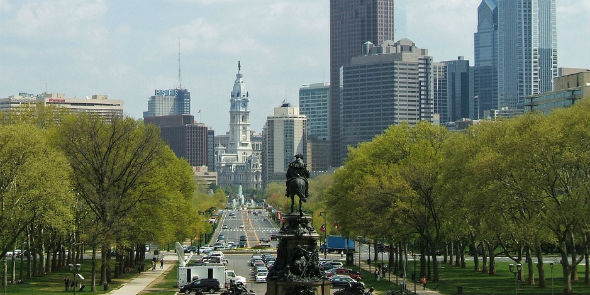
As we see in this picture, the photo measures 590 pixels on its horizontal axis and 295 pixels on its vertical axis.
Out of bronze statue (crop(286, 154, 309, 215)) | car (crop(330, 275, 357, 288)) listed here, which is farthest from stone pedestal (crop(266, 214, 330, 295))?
car (crop(330, 275, 357, 288))

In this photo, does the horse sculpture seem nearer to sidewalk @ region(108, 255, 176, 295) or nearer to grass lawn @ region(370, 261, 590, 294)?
grass lawn @ region(370, 261, 590, 294)

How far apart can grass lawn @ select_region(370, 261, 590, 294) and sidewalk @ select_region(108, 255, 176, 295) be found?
18.1m

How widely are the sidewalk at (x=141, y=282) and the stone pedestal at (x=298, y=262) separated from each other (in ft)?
101

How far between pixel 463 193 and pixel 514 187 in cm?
870

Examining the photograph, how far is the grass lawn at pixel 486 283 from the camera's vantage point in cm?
8081

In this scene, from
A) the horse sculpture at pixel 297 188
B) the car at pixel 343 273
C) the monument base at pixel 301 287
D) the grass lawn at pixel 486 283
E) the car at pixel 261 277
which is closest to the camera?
the monument base at pixel 301 287

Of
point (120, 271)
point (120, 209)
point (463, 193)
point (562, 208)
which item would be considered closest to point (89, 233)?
point (120, 209)

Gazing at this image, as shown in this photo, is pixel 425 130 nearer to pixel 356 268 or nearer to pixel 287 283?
pixel 356 268

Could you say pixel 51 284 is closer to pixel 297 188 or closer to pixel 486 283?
pixel 486 283

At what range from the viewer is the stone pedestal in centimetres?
5444

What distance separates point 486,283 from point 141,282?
93.8 feet

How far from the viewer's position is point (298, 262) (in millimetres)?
54500

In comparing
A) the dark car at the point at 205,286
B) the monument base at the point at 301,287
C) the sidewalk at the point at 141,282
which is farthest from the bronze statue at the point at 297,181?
the sidewalk at the point at 141,282

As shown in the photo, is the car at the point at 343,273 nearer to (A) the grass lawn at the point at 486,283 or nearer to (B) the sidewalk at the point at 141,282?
(A) the grass lawn at the point at 486,283
